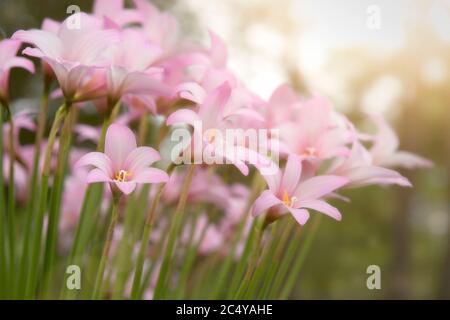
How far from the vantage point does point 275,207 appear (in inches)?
25.6

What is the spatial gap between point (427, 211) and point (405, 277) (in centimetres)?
359

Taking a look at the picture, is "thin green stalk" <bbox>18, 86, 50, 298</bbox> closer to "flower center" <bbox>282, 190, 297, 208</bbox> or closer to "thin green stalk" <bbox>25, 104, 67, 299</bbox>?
"thin green stalk" <bbox>25, 104, 67, 299</bbox>

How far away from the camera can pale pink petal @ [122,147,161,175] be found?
626mm

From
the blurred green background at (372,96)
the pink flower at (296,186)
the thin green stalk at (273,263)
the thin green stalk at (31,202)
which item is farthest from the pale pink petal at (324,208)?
the blurred green background at (372,96)

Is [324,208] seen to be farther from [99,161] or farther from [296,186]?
[99,161]

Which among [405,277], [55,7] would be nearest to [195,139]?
[55,7]

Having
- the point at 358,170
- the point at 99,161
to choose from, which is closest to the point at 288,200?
the point at 358,170

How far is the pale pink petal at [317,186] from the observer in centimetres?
65

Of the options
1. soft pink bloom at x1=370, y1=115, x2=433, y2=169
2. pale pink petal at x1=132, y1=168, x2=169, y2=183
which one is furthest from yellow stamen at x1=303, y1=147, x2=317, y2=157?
pale pink petal at x1=132, y1=168, x2=169, y2=183

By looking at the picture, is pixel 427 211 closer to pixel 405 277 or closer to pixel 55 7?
pixel 405 277

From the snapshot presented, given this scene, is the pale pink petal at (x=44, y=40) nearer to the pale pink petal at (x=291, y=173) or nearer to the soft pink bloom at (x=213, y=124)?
the soft pink bloom at (x=213, y=124)

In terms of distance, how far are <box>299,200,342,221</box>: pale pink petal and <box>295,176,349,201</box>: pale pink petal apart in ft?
0.06

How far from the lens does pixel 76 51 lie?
0.68 m

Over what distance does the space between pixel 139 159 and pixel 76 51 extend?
15 centimetres
